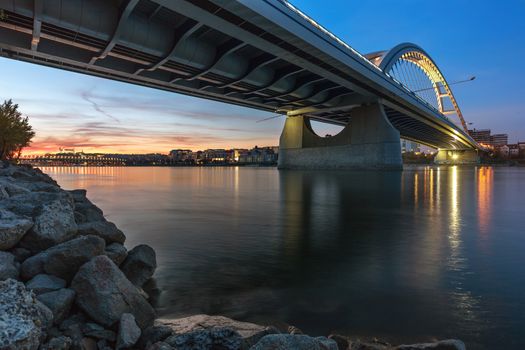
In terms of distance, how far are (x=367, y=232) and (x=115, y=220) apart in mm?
9308

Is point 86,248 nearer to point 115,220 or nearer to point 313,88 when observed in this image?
point 115,220

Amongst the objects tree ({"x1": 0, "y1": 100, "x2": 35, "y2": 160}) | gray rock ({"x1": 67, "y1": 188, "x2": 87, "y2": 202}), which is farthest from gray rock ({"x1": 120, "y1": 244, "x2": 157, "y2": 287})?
tree ({"x1": 0, "y1": 100, "x2": 35, "y2": 160})

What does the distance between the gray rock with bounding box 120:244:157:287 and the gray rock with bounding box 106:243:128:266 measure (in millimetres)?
116

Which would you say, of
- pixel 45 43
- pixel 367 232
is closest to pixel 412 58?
pixel 45 43

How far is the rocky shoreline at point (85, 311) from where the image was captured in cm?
277

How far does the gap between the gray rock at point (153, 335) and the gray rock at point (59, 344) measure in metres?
0.65

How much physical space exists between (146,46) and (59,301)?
27.3m

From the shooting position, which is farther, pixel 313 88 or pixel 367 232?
pixel 313 88

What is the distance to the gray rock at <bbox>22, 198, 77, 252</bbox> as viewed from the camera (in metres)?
4.75

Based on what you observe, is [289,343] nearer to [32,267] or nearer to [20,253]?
[32,267]

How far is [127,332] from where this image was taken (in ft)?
10.6

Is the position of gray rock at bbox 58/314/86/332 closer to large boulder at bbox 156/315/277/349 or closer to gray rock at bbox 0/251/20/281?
large boulder at bbox 156/315/277/349

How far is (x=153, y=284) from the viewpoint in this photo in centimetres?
532

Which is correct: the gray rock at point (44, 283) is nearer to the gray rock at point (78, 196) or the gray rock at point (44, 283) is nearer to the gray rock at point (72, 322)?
the gray rock at point (72, 322)
